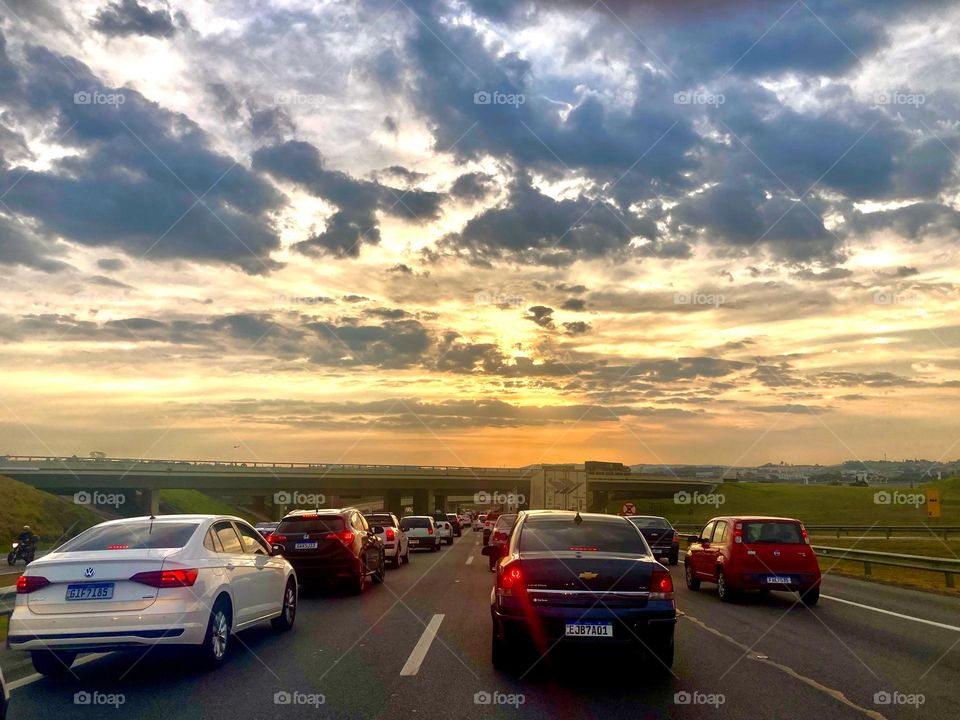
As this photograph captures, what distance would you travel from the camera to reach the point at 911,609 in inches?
626

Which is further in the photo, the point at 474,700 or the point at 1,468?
the point at 1,468

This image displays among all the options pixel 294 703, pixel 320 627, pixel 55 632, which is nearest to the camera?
pixel 294 703

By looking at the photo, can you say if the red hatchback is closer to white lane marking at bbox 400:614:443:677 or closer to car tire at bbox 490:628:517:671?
white lane marking at bbox 400:614:443:677

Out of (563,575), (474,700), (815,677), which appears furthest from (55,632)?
(815,677)

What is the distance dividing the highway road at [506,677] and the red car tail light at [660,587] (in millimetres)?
795

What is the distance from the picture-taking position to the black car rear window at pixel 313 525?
1816cm

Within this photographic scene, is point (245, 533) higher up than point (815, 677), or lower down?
higher up

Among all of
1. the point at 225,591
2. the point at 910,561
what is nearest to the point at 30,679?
the point at 225,591

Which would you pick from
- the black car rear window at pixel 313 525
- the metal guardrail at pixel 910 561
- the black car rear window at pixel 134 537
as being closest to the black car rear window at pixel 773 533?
the metal guardrail at pixel 910 561

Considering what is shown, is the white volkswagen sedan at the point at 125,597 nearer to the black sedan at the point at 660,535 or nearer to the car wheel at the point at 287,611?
the car wheel at the point at 287,611

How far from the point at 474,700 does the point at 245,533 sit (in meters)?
5.05

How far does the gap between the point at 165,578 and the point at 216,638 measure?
997mm

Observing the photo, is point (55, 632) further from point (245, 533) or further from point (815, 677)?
point (815, 677)

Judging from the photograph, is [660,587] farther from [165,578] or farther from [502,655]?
[165,578]
